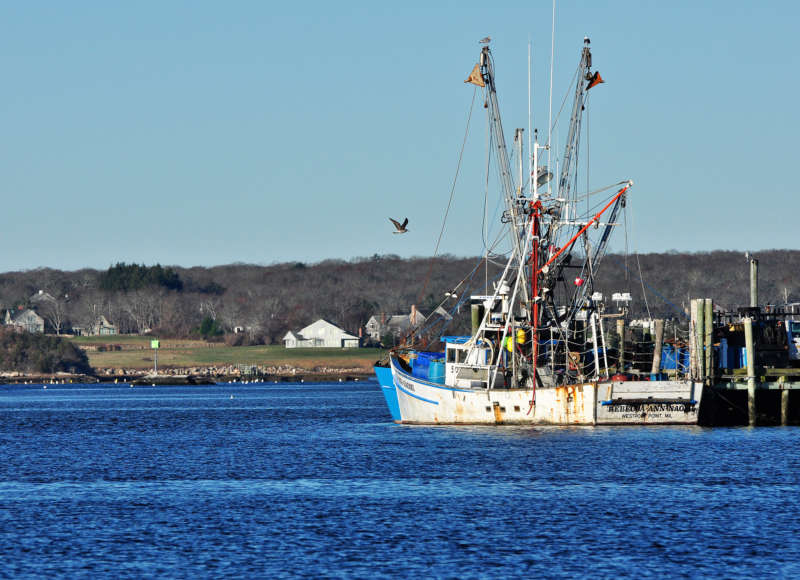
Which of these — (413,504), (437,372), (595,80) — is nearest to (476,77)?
(595,80)

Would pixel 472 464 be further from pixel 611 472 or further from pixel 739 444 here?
pixel 739 444

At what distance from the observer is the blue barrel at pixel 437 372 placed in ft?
274

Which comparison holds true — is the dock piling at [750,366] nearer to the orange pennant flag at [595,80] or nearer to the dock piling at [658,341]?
the dock piling at [658,341]

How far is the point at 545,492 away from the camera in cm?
5247

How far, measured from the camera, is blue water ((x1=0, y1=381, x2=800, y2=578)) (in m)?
37.8

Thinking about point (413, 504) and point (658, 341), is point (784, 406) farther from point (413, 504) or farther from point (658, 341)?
point (413, 504)

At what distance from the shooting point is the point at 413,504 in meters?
49.4

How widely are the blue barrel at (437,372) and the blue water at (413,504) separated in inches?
133

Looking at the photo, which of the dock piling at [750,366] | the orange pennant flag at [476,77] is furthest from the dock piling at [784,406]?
the orange pennant flag at [476,77]

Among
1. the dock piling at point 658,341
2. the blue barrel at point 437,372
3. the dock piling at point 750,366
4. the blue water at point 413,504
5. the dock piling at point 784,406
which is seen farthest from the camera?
the blue barrel at point 437,372

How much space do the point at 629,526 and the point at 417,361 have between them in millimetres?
43755

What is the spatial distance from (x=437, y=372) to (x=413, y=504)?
1354 inches

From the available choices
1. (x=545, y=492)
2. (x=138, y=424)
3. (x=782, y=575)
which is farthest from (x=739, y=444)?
(x=138, y=424)

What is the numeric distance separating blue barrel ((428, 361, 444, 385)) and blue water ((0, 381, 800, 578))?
3390 mm
